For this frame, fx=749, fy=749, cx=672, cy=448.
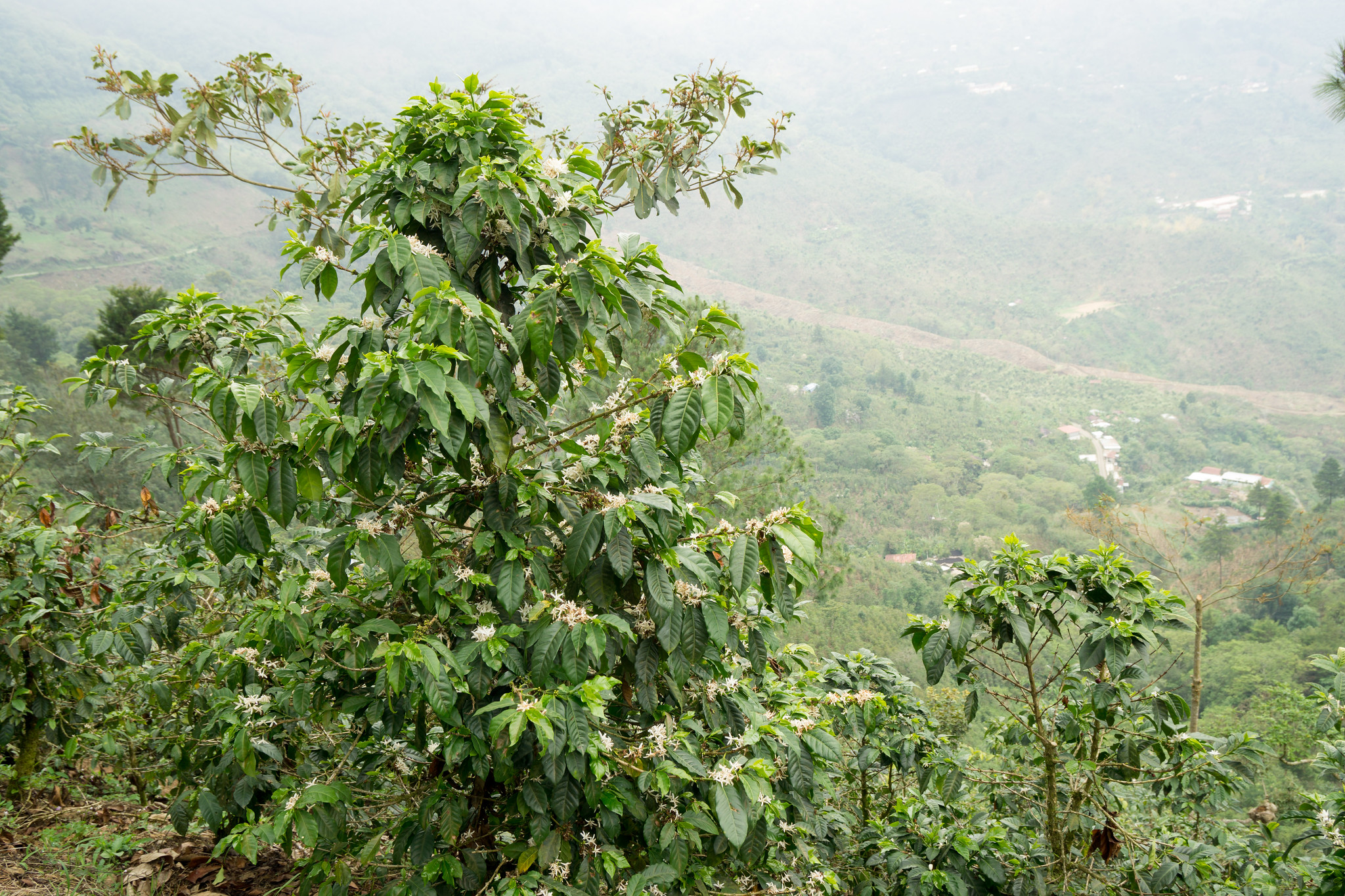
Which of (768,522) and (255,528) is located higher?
(768,522)

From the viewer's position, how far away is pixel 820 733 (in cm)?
204

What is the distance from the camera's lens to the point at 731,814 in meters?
1.76

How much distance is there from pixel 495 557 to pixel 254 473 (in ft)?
2.16

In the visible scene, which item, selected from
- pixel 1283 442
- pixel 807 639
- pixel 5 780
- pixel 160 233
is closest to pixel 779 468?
pixel 807 639

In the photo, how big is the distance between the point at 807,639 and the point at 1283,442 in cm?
5133

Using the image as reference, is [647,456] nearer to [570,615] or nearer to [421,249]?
[570,615]

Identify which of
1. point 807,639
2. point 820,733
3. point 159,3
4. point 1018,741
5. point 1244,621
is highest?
point 159,3

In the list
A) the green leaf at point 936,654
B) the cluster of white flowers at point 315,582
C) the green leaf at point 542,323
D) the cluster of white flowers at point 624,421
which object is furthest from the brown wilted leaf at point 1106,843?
the cluster of white flowers at point 315,582

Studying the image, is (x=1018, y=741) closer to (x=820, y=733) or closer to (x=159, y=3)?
(x=820, y=733)

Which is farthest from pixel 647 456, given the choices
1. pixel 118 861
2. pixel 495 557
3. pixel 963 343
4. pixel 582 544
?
pixel 963 343

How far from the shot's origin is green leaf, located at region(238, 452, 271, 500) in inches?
70.4

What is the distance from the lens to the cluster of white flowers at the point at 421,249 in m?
1.97

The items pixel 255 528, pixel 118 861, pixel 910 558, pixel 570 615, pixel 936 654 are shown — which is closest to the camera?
pixel 570 615

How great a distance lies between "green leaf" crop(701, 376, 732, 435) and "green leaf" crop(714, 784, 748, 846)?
864mm
